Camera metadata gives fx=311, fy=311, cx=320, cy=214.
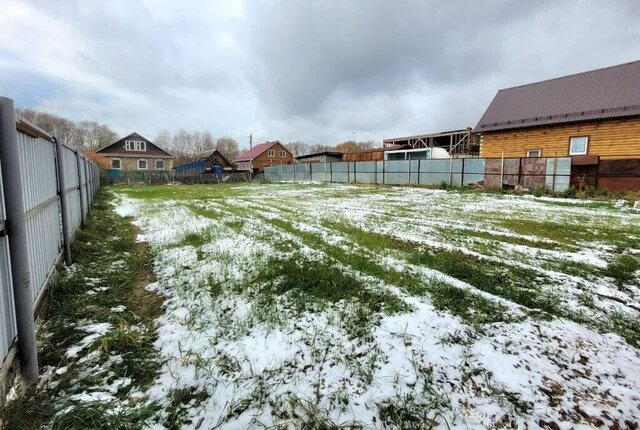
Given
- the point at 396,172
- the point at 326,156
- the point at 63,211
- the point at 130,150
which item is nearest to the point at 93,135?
the point at 130,150

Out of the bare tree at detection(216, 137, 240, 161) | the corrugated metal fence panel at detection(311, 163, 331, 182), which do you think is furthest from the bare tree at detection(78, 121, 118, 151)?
the corrugated metal fence panel at detection(311, 163, 331, 182)

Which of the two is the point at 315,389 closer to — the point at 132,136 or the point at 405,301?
the point at 405,301

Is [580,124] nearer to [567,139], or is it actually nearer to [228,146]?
Result: [567,139]

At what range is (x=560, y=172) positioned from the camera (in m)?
15.2

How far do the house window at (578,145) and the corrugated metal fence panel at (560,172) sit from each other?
435 centimetres

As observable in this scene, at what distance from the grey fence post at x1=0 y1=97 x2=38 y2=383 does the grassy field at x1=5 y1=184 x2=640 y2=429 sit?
39cm

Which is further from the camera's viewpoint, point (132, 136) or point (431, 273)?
point (132, 136)

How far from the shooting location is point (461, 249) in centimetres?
511

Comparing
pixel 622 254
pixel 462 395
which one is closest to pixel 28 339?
pixel 462 395

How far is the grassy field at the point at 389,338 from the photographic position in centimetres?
186

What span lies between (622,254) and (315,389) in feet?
18.3

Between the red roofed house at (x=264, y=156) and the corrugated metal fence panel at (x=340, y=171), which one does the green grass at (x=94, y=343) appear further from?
the red roofed house at (x=264, y=156)

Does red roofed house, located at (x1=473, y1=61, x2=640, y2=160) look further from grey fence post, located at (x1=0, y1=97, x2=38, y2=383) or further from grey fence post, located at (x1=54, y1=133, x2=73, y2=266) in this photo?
grey fence post, located at (x1=0, y1=97, x2=38, y2=383)

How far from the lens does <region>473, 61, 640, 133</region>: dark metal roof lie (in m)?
17.0
